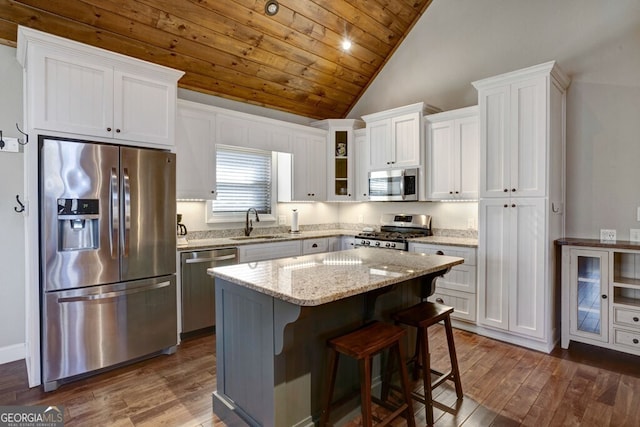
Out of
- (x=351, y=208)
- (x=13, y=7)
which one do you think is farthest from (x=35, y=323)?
(x=351, y=208)

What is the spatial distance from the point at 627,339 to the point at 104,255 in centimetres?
430

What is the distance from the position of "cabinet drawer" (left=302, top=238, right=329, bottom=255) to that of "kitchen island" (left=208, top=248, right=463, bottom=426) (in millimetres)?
2021

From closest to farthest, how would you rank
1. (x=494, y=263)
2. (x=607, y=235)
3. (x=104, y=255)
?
(x=104, y=255) → (x=607, y=235) → (x=494, y=263)

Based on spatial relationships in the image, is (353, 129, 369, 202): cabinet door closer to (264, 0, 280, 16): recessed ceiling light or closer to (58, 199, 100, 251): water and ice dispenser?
(264, 0, 280, 16): recessed ceiling light

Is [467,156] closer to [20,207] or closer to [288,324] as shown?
[288,324]

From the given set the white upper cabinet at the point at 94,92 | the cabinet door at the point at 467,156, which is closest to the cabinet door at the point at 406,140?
the cabinet door at the point at 467,156

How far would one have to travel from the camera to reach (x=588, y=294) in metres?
3.05

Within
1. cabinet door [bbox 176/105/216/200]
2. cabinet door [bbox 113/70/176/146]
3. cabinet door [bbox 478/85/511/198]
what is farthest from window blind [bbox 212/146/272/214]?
cabinet door [bbox 478/85/511/198]

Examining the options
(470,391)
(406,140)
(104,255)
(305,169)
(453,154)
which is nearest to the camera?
(470,391)

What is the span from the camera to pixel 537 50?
12.0ft

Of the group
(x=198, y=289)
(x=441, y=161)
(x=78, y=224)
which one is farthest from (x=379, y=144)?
(x=78, y=224)

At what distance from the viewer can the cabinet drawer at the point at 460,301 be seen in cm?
351

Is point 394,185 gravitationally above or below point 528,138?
below

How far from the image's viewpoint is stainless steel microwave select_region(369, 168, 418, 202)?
420 cm
